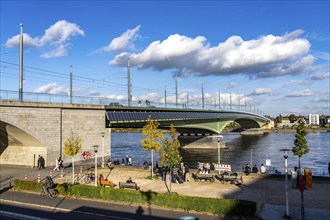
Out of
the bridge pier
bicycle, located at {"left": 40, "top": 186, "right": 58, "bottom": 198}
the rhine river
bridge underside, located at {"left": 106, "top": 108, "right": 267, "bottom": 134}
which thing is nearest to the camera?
bicycle, located at {"left": 40, "top": 186, "right": 58, "bottom": 198}

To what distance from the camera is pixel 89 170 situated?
2989 centimetres

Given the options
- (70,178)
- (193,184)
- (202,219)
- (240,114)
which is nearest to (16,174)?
(70,178)

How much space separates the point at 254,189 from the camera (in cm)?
2152

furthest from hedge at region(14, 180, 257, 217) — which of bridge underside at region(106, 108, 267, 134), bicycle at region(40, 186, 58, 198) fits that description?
bridge underside at region(106, 108, 267, 134)

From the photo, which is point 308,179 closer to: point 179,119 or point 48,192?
point 48,192

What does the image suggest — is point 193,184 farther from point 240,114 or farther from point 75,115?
point 240,114

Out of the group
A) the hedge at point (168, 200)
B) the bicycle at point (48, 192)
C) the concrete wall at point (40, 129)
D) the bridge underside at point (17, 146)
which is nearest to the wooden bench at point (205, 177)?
the hedge at point (168, 200)

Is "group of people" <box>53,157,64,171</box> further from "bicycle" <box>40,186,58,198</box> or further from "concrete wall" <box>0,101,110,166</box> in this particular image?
"bicycle" <box>40,186,58,198</box>

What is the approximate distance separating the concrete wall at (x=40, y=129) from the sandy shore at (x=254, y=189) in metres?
7.43

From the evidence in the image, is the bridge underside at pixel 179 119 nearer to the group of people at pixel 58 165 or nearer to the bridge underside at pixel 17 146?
the bridge underside at pixel 17 146

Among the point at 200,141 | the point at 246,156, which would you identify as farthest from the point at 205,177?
the point at 200,141

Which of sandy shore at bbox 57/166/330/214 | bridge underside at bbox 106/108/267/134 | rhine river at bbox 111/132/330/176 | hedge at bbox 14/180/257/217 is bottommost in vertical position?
rhine river at bbox 111/132/330/176

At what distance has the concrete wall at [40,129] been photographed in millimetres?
30219

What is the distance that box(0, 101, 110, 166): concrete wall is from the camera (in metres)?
30.2
